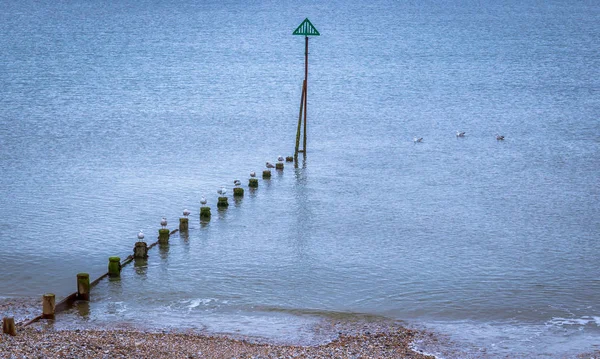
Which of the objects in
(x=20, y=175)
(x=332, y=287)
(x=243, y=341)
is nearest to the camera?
(x=243, y=341)

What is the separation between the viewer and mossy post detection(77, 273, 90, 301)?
17.8 metres

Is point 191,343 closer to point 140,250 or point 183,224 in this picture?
point 140,250

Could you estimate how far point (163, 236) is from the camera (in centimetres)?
2219

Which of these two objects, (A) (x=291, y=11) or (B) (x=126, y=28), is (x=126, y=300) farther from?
(A) (x=291, y=11)

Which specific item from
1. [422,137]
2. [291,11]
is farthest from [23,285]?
[291,11]

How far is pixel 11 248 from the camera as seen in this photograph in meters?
22.1

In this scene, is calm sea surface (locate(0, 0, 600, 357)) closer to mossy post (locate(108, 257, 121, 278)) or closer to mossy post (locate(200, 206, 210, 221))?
mossy post (locate(200, 206, 210, 221))

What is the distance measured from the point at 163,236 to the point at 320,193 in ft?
25.3

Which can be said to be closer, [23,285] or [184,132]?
[23,285]

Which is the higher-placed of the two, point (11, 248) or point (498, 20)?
point (498, 20)

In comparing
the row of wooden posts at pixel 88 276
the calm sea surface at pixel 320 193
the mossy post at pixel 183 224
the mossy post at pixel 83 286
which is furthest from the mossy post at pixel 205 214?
the mossy post at pixel 83 286

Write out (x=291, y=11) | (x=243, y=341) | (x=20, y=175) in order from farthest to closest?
(x=291, y=11)
(x=20, y=175)
(x=243, y=341)

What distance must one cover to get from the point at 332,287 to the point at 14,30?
83.0m

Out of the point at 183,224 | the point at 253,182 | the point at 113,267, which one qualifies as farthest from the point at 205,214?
the point at 113,267
